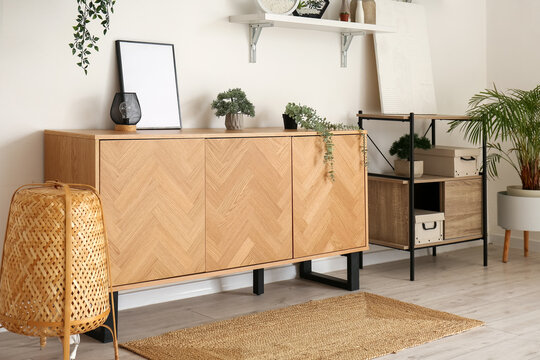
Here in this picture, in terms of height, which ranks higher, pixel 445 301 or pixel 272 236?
pixel 272 236

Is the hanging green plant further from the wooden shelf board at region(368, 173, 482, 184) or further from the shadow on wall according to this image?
the wooden shelf board at region(368, 173, 482, 184)

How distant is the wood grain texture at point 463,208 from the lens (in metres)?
4.22

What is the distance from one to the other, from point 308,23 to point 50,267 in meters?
2.05

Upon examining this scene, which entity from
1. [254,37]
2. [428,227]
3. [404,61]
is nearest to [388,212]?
[428,227]

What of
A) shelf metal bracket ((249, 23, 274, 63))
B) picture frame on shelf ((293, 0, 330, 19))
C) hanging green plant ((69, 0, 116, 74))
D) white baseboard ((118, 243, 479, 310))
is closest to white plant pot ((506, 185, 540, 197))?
white baseboard ((118, 243, 479, 310))

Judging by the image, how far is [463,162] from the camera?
4289 millimetres

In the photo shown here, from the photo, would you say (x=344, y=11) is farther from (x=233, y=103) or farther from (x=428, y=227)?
(x=428, y=227)

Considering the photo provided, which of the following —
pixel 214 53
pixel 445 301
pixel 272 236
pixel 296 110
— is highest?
pixel 214 53

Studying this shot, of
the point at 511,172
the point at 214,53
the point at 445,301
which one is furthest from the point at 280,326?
the point at 511,172

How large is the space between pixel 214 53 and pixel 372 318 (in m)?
1.58

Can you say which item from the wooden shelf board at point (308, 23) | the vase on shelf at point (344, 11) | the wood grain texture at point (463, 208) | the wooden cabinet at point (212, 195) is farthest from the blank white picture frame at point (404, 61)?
the wooden cabinet at point (212, 195)

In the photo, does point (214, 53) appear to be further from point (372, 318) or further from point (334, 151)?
point (372, 318)

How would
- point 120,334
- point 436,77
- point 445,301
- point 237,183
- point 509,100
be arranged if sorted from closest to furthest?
point 120,334
point 237,183
point 445,301
point 509,100
point 436,77

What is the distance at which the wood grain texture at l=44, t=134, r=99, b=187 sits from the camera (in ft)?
9.14
